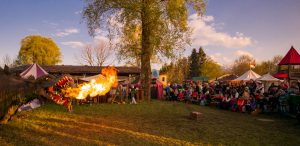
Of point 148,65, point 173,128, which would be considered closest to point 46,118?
point 173,128

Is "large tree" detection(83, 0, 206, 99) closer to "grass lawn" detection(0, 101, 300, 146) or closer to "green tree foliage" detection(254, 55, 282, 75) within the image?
"grass lawn" detection(0, 101, 300, 146)

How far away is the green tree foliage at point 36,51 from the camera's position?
2308 inches

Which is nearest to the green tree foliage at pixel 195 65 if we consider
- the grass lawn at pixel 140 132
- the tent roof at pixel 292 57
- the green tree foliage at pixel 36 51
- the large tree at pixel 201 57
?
the large tree at pixel 201 57

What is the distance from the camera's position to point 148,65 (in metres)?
23.2

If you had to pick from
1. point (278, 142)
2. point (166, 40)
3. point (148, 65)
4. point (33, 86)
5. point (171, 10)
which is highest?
point (171, 10)

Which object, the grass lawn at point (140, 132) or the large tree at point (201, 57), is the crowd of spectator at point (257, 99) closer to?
the grass lawn at point (140, 132)

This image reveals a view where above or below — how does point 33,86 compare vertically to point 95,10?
below

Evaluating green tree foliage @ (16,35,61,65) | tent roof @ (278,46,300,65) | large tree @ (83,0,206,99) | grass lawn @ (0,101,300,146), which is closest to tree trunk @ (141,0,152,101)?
large tree @ (83,0,206,99)

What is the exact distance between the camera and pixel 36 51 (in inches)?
2298

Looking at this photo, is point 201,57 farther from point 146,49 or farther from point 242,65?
point 146,49

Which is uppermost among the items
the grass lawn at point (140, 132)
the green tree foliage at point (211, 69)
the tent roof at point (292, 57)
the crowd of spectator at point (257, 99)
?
the green tree foliage at point (211, 69)

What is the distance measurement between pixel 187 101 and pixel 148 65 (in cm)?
555

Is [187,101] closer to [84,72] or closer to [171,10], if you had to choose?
[171,10]

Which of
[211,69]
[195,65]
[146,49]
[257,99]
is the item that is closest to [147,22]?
[146,49]
